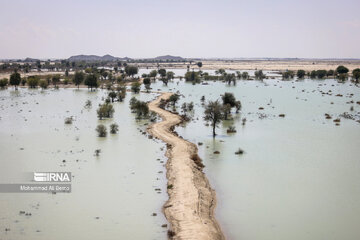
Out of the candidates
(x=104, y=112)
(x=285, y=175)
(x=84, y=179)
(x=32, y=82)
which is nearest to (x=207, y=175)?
(x=285, y=175)

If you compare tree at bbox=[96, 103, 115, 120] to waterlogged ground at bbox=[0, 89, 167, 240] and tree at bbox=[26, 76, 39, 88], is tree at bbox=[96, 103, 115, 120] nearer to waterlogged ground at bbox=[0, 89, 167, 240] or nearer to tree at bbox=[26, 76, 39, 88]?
waterlogged ground at bbox=[0, 89, 167, 240]

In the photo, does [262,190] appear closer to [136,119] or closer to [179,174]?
[179,174]

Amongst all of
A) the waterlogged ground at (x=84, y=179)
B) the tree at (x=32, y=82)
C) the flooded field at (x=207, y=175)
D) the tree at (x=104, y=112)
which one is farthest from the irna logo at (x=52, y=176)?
the tree at (x=32, y=82)

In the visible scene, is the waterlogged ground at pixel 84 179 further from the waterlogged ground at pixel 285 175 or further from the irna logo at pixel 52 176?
the waterlogged ground at pixel 285 175

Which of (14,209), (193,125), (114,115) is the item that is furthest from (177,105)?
(14,209)

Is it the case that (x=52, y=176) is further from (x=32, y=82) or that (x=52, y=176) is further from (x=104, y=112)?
(x=32, y=82)

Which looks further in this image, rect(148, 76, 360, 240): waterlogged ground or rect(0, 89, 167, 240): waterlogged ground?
rect(148, 76, 360, 240): waterlogged ground

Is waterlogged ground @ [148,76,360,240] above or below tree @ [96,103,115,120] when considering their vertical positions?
below

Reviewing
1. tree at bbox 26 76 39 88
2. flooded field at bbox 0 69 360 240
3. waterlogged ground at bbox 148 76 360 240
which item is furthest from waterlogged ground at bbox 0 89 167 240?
tree at bbox 26 76 39 88
